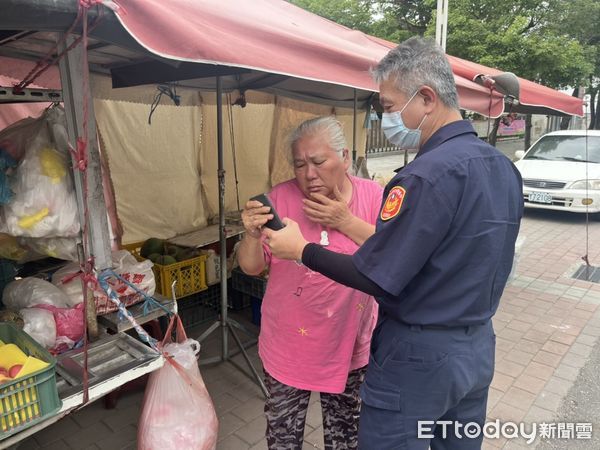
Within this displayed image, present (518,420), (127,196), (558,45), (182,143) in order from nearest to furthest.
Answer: (518,420), (127,196), (182,143), (558,45)

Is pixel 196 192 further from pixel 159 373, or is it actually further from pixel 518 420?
pixel 518 420

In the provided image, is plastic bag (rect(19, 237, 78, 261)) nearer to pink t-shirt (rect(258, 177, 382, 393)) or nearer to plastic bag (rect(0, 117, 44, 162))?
plastic bag (rect(0, 117, 44, 162))

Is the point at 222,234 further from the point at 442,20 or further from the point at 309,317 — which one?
the point at 442,20

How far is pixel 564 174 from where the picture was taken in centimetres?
782

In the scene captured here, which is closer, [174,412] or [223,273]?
[174,412]

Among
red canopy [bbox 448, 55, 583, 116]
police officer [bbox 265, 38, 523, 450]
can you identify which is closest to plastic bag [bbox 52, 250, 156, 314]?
police officer [bbox 265, 38, 523, 450]

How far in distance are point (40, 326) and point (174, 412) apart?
2.35 feet

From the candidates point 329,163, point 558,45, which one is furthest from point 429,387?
point 558,45

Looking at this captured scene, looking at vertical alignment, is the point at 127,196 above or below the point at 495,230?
below

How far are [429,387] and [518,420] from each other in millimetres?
1953

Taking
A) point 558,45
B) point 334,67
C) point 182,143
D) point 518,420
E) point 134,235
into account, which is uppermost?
point 558,45

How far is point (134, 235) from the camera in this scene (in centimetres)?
455

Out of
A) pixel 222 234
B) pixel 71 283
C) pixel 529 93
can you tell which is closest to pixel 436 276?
pixel 71 283

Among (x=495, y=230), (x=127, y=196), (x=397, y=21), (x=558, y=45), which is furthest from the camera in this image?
(x=397, y=21)
